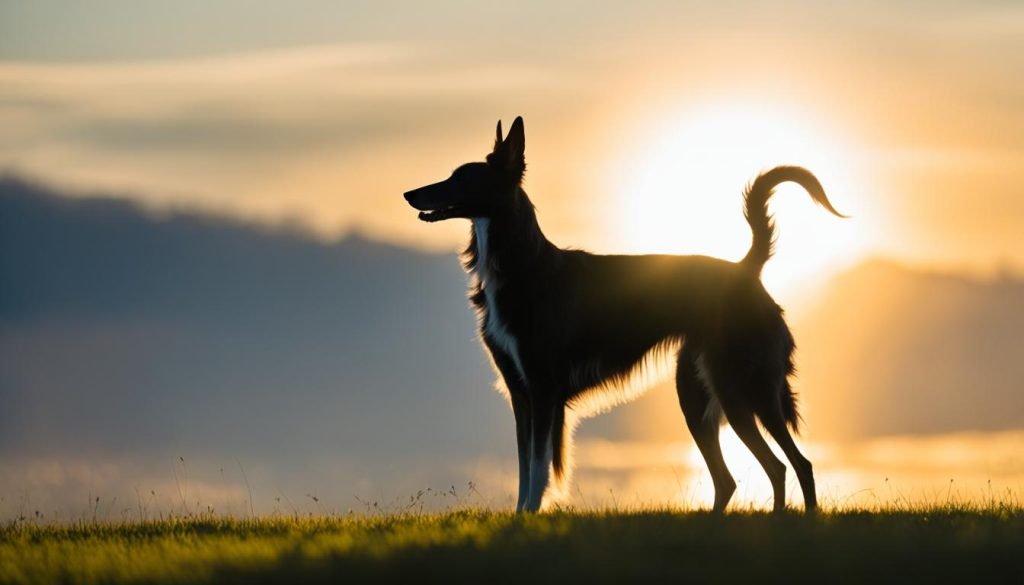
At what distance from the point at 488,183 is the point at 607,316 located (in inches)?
71.0

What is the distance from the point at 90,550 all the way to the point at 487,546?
10.6 ft

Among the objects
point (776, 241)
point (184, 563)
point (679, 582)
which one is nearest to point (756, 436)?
point (776, 241)

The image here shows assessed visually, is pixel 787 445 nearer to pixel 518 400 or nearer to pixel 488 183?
pixel 518 400

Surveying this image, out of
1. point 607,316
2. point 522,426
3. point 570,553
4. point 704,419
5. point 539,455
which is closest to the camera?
point 570,553

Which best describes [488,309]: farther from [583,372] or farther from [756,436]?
[756,436]

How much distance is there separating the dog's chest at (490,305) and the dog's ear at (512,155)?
0.54 m

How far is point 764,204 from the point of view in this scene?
1340cm

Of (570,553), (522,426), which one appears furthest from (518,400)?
(570,553)

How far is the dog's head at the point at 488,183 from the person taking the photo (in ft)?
42.5

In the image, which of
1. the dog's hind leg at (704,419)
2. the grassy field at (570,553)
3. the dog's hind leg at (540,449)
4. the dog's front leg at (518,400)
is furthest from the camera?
the dog's hind leg at (704,419)

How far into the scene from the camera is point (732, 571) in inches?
344

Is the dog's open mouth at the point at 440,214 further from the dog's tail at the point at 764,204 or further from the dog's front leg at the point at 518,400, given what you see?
the dog's tail at the point at 764,204

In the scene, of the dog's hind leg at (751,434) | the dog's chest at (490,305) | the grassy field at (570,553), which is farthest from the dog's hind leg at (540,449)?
the dog's hind leg at (751,434)

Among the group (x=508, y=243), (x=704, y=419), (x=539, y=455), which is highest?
(x=508, y=243)
